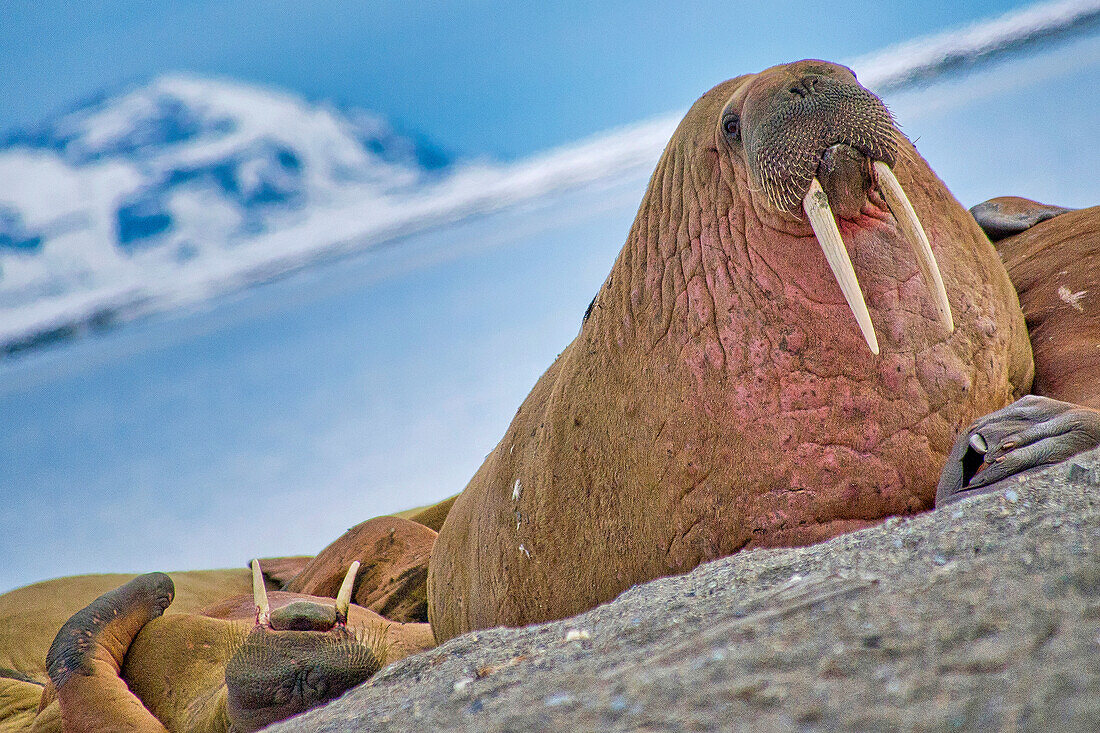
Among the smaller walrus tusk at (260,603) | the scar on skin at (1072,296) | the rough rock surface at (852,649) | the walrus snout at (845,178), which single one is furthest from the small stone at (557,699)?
the scar on skin at (1072,296)

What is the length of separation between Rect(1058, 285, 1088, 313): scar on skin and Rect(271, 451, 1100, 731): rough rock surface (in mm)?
1621

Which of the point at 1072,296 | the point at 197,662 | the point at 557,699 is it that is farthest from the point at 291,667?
the point at 1072,296

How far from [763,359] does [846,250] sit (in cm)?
38

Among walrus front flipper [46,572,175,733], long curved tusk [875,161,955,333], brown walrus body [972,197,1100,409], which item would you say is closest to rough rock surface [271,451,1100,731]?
long curved tusk [875,161,955,333]

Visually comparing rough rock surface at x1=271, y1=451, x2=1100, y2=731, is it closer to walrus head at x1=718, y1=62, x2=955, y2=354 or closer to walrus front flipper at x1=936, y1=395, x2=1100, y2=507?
walrus front flipper at x1=936, y1=395, x2=1100, y2=507

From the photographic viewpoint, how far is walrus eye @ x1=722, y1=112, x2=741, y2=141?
105 inches

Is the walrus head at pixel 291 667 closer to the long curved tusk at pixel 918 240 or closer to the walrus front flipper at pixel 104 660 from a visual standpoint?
the walrus front flipper at pixel 104 660

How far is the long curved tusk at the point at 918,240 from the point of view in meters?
2.38

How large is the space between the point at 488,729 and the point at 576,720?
128 mm

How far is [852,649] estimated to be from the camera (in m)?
1.09

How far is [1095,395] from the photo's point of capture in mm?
2557

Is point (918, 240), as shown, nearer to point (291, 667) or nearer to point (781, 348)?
point (781, 348)

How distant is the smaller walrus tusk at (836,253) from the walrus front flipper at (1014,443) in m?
0.36

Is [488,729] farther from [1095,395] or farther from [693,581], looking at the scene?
[1095,395]
